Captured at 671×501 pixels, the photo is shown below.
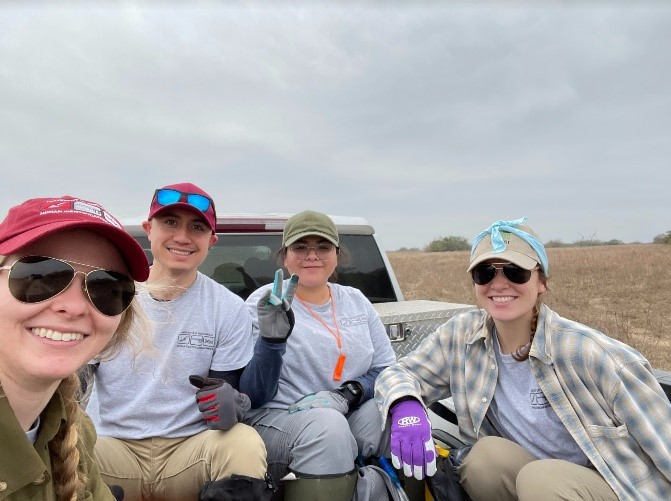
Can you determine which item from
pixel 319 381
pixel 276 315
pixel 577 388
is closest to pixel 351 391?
pixel 319 381

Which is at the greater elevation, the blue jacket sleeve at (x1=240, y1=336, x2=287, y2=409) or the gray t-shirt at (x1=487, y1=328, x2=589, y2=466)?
the blue jacket sleeve at (x1=240, y1=336, x2=287, y2=409)

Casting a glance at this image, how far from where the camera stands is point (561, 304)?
1040 cm

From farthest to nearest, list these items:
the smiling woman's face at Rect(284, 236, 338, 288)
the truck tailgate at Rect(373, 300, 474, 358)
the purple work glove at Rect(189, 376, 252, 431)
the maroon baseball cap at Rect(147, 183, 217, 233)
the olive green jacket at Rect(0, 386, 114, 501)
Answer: the truck tailgate at Rect(373, 300, 474, 358) → the smiling woman's face at Rect(284, 236, 338, 288) → the maroon baseball cap at Rect(147, 183, 217, 233) → the purple work glove at Rect(189, 376, 252, 431) → the olive green jacket at Rect(0, 386, 114, 501)

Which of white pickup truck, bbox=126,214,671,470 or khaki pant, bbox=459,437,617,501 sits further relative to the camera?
white pickup truck, bbox=126,214,671,470

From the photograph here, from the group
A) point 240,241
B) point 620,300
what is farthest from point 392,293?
point 620,300

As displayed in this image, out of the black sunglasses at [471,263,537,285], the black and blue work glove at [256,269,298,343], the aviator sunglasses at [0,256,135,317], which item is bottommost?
the aviator sunglasses at [0,256,135,317]

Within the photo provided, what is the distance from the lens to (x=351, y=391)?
2.52 metres

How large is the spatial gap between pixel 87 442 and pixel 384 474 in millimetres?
1189

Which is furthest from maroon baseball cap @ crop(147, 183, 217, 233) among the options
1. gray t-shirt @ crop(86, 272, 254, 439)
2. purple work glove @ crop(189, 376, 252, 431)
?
purple work glove @ crop(189, 376, 252, 431)

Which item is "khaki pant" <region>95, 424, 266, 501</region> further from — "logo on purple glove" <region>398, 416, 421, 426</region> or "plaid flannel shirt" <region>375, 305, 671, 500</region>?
"plaid flannel shirt" <region>375, 305, 671, 500</region>

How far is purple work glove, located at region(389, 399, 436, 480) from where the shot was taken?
207cm

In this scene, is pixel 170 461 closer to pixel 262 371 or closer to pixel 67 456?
pixel 262 371

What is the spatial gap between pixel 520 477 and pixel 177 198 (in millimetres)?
1854

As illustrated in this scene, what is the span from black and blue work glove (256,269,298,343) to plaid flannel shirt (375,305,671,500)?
1.90ft
